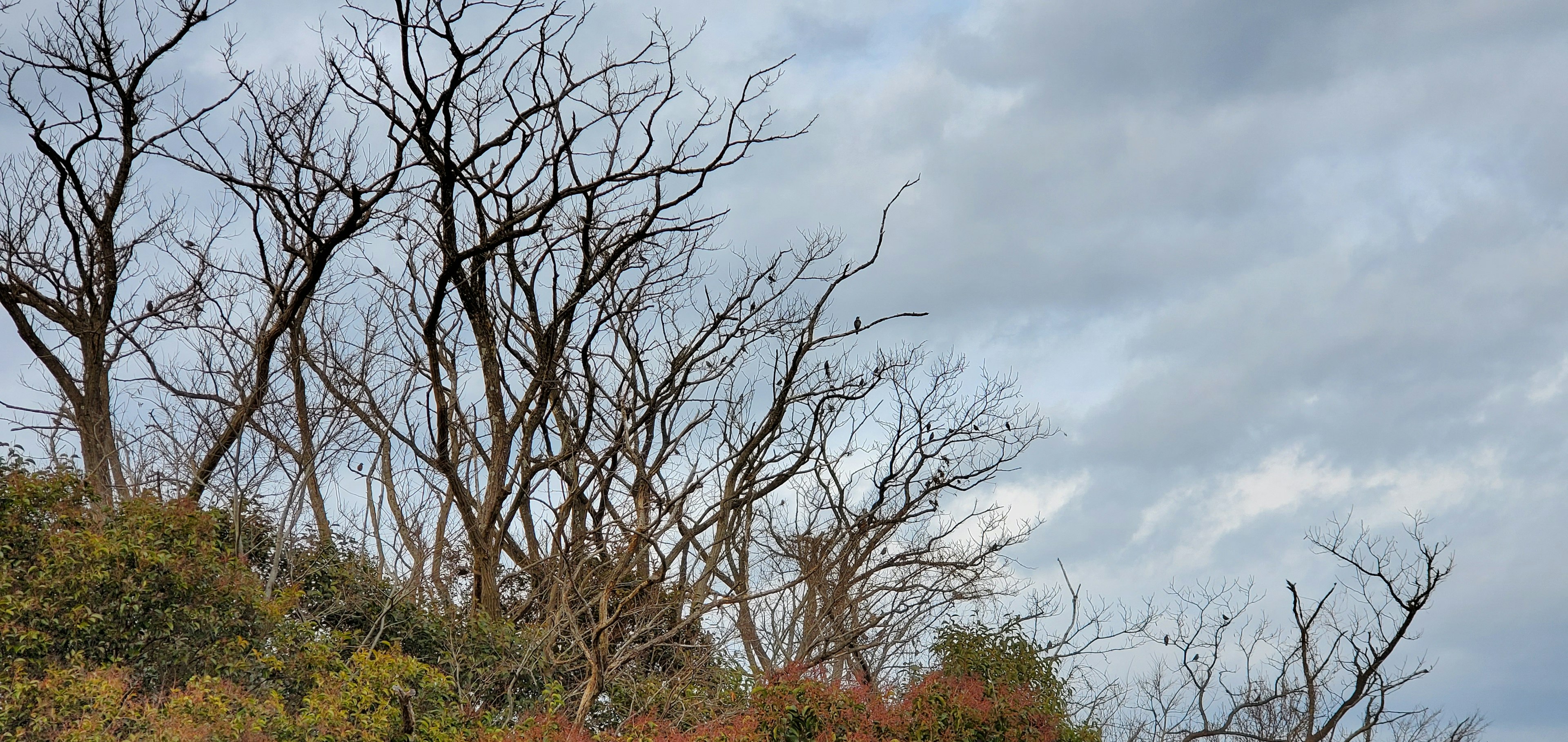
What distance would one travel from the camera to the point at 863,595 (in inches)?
579

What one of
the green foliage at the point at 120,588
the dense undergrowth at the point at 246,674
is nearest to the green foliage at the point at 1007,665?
the dense undergrowth at the point at 246,674

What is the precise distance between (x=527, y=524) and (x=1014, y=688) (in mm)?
7673

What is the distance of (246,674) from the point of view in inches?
358

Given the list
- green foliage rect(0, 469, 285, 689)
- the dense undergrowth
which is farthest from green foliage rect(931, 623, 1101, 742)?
green foliage rect(0, 469, 285, 689)

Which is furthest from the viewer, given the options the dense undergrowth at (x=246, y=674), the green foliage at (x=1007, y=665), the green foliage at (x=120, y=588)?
the green foliage at (x=1007, y=665)

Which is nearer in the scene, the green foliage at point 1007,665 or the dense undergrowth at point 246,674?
the dense undergrowth at point 246,674

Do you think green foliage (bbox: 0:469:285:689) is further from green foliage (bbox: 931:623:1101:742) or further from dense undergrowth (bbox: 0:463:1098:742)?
green foliage (bbox: 931:623:1101:742)

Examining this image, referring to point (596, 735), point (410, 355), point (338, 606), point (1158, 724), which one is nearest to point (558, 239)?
point (410, 355)

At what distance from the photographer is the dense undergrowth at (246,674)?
303 inches

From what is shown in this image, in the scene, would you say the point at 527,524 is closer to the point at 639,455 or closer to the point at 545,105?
the point at 639,455

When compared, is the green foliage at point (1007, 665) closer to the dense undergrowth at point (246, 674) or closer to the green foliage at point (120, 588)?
the dense undergrowth at point (246, 674)

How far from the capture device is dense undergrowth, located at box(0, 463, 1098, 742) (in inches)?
303

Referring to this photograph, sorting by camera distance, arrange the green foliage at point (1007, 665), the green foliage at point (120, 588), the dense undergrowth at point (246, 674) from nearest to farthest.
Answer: the dense undergrowth at point (246, 674) < the green foliage at point (120, 588) < the green foliage at point (1007, 665)

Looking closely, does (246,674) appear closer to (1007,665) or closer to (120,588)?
(120,588)
